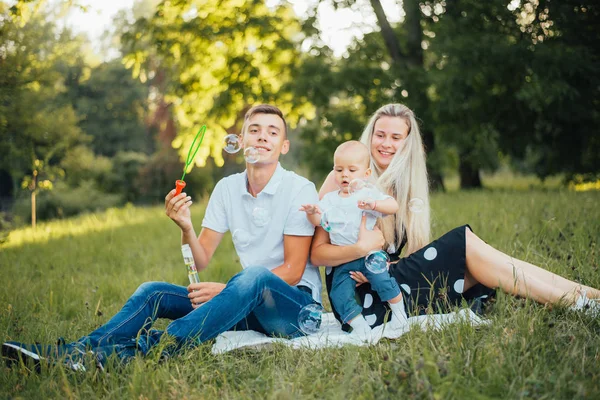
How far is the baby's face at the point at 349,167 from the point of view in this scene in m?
2.91

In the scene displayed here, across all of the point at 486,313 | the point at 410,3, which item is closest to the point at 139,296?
the point at 486,313

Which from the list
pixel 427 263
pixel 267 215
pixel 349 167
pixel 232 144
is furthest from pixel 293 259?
pixel 232 144

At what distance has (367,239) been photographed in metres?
3.00

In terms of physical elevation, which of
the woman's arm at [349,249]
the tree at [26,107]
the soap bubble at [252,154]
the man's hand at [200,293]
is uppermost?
the tree at [26,107]

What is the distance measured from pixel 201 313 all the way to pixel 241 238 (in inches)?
21.7

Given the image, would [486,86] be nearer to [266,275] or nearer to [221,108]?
[221,108]

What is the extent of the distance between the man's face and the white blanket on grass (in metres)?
0.92

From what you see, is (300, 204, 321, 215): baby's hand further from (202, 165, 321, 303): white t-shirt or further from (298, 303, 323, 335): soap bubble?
(298, 303, 323, 335): soap bubble

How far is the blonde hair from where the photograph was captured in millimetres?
3416

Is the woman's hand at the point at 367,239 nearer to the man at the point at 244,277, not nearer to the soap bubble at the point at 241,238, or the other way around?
the man at the point at 244,277

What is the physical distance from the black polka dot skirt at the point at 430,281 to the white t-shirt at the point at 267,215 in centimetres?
31

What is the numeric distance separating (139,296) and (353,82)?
8.41 m

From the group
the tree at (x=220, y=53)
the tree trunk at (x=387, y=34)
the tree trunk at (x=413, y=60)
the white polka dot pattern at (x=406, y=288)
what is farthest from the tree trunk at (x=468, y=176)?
the white polka dot pattern at (x=406, y=288)

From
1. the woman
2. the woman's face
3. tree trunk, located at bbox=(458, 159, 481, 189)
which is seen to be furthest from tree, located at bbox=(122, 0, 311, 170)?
the woman
